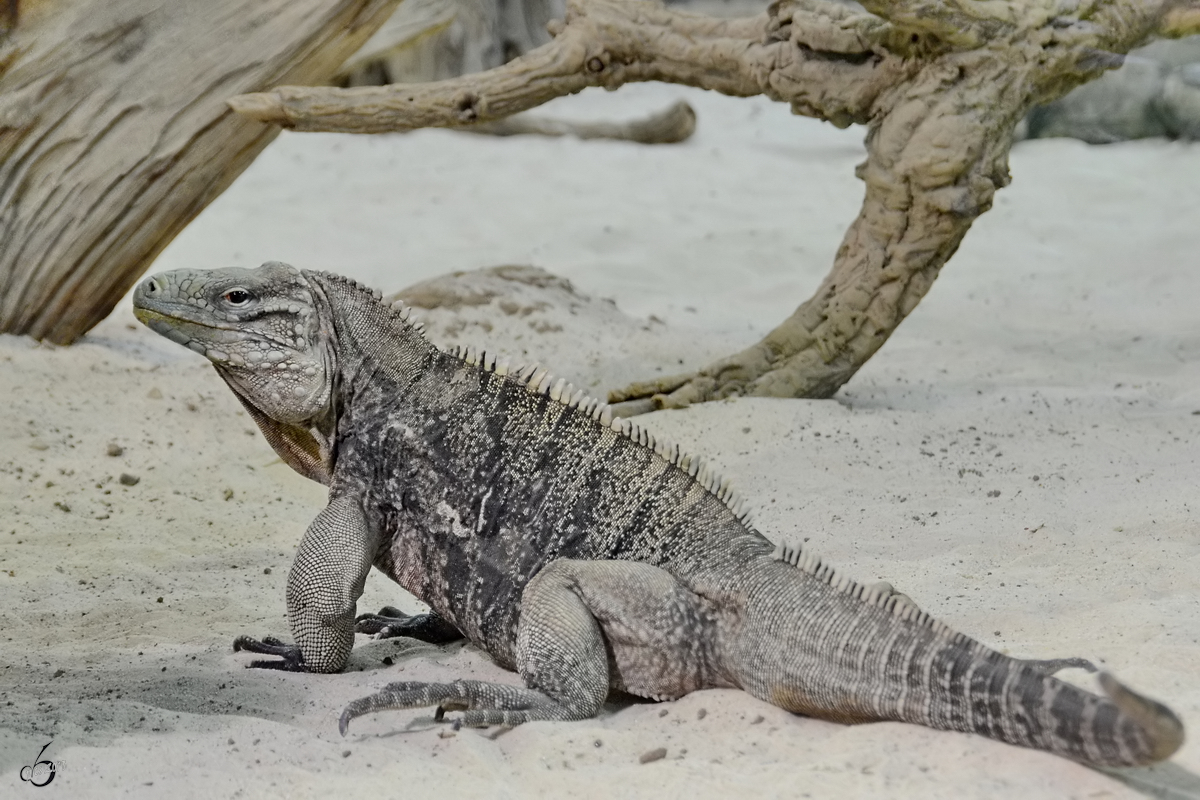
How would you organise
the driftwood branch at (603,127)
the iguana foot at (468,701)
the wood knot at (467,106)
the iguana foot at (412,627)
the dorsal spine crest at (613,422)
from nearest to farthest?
the iguana foot at (468,701) → the dorsal spine crest at (613,422) → the iguana foot at (412,627) → the wood knot at (467,106) → the driftwood branch at (603,127)

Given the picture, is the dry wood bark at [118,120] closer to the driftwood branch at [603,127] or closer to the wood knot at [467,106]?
the wood knot at [467,106]

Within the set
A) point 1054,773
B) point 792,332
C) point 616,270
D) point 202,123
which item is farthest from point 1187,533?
point 616,270

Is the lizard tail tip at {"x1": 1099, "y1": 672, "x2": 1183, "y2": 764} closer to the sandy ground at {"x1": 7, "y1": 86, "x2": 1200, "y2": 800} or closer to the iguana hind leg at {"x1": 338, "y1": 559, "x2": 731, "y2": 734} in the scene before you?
the sandy ground at {"x1": 7, "y1": 86, "x2": 1200, "y2": 800}

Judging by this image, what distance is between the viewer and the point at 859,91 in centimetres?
600

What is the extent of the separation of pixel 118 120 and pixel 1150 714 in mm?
5827

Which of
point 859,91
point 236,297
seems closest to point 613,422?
point 236,297

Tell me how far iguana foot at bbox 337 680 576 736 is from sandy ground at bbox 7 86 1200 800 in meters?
0.07

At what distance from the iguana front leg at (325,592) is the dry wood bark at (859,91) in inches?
108

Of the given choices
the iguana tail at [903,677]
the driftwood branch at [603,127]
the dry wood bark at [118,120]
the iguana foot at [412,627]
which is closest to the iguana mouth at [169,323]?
the iguana foot at [412,627]

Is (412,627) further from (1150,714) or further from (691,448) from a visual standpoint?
(1150,714)

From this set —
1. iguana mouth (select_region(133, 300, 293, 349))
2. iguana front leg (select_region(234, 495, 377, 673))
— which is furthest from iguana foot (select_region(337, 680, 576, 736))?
iguana mouth (select_region(133, 300, 293, 349))

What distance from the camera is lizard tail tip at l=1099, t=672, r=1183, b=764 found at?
244 cm

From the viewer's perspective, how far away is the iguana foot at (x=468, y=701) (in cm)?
338

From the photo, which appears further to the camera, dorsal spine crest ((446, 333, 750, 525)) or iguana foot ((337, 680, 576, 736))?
dorsal spine crest ((446, 333, 750, 525))
